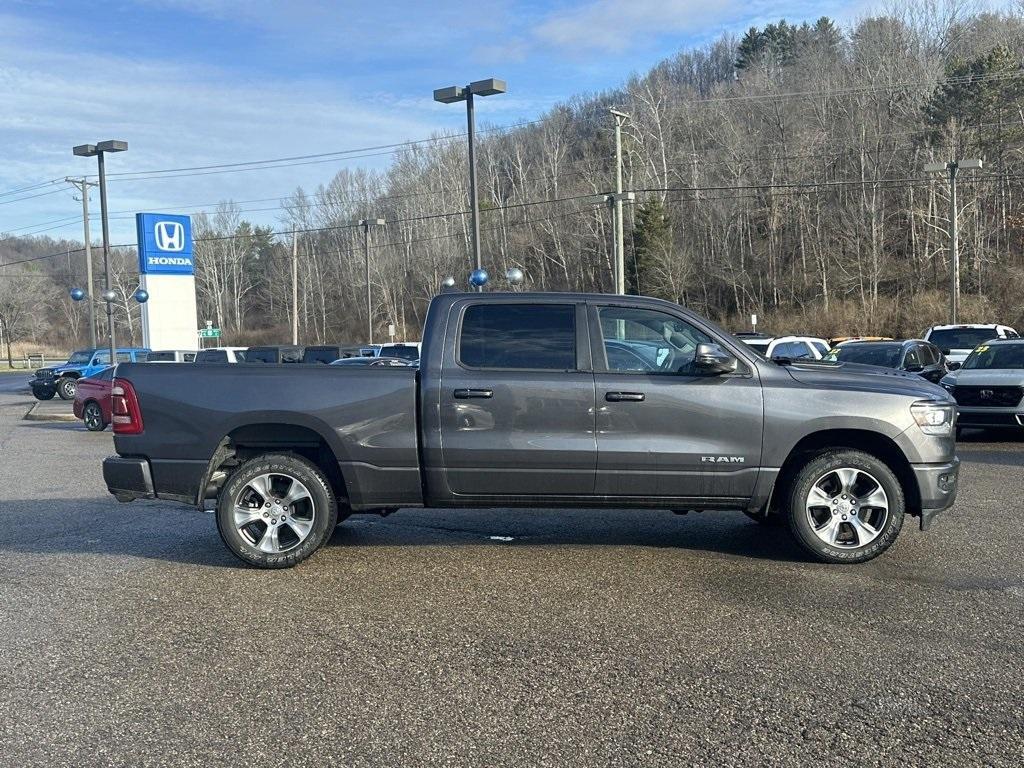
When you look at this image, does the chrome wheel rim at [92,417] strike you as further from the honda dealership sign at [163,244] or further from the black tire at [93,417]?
the honda dealership sign at [163,244]

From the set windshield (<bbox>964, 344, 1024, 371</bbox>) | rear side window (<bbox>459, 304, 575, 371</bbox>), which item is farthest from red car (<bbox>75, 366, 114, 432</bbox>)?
windshield (<bbox>964, 344, 1024, 371</bbox>)

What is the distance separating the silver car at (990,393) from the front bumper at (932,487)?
→ 7.58 metres

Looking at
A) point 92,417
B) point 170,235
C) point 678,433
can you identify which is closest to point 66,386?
point 170,235

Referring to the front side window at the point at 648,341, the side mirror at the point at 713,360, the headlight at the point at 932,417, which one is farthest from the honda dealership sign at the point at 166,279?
the headlight at the point at 932,417

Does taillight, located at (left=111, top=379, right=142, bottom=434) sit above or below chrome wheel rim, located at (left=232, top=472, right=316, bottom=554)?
above

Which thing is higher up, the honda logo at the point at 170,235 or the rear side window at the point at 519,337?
the honda logo at the point at 170,235

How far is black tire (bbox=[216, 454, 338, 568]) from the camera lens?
655 centimetres

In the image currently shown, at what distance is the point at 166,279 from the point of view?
29562mm

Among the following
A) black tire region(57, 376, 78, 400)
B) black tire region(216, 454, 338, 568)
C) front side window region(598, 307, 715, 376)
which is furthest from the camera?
black tire region(57, 376, 78, 400)

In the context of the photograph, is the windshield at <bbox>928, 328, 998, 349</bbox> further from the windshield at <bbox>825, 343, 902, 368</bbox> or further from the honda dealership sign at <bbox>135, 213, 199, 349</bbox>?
the honda dealership sign at <bbox>135, 213, 199, 349</bbox>

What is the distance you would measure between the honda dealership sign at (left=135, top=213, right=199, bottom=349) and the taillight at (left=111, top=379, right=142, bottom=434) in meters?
23.8

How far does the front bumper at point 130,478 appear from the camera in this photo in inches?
261

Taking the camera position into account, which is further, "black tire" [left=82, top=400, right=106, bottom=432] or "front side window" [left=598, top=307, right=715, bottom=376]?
"black tire" [left=82, top=400, right=106, bottom=432]

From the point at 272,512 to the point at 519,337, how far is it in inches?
87.4
